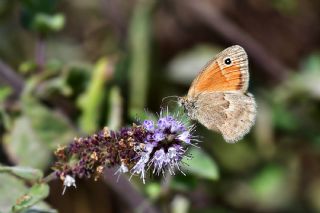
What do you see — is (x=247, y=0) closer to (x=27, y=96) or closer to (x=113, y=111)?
(x=113, y=111)

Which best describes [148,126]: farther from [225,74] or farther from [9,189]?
[9,189]

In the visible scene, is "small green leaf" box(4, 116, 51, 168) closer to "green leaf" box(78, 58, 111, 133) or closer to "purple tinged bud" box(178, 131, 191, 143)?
"green leaf" box(78, 58, 111, 133)

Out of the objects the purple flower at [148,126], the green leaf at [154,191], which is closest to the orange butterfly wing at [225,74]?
the purple flower at [148,126]

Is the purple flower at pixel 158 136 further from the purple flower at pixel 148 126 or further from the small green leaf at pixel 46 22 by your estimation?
the small green leaf at pixel 46 22

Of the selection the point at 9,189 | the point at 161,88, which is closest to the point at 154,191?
the point at 9,189

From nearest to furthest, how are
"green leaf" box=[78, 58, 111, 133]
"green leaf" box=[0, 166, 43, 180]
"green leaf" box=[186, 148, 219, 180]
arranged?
1. "green leaf" box=[0, 166, 43, 180]
2. "green leaf" box=[186, 148, 219, 180]
3. "green leaf" box=[78, 58, 111, 133]

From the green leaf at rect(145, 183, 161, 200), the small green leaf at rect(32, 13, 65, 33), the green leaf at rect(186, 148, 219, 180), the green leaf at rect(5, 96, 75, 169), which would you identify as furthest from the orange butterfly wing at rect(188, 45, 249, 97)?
the small green leaf at rect(32, 13, 65, 33)
